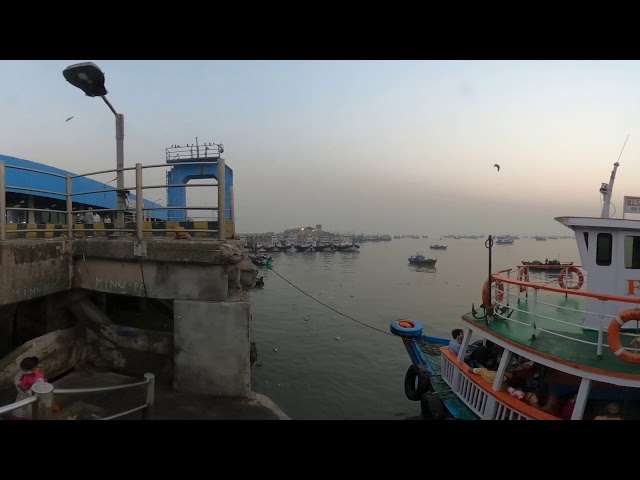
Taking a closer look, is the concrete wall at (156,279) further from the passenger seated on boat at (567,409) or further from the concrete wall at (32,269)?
the passenger seated on boat at (567,409)

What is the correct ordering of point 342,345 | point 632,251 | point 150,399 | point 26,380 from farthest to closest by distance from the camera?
point 342,345
point 632,251
point 150,399
point 26,380

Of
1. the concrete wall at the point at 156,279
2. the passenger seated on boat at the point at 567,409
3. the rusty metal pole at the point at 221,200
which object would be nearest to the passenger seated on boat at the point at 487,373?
the passenger seated on boat at the point at 567,409

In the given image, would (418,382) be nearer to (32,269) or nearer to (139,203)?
(139,203)

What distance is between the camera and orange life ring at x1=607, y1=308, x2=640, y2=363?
16.9ft

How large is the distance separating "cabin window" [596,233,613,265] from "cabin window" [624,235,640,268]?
257mm

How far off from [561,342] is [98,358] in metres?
8.59

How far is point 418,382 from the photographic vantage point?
373 inches

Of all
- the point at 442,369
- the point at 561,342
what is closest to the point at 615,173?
the point at 561,342

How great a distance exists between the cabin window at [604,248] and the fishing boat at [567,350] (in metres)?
0.02

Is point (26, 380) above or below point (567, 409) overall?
above

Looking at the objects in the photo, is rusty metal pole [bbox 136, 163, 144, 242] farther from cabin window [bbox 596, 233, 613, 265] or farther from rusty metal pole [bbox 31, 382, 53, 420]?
cabin window [bbox 596, 233, 613, 265]

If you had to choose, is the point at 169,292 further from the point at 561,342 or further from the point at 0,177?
A: the point at 561,342

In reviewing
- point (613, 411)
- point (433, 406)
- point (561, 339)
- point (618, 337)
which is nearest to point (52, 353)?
point (433, 406)

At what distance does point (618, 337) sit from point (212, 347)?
6.06m
